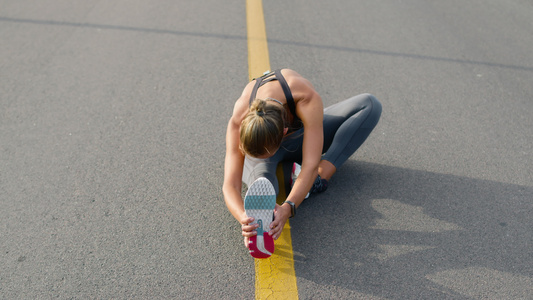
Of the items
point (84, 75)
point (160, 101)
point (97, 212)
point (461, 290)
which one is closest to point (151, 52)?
point (84, 75)

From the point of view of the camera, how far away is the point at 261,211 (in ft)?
8.08

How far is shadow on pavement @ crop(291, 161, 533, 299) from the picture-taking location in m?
2.50

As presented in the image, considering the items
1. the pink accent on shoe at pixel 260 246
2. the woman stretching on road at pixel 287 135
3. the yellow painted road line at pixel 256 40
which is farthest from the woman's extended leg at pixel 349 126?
the yellow painted road line at pixel 256 40

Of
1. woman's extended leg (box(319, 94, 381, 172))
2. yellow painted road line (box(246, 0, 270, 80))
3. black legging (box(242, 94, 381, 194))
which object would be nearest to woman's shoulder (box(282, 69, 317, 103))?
black legging (box(242, 94, 381, 194))

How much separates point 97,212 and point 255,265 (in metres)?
1.07

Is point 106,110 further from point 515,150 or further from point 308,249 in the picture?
point 515,150

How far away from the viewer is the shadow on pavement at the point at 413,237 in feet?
8.20

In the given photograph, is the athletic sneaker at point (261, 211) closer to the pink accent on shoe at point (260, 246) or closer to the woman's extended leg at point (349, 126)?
the pink accent on shoe at point (260, 246)

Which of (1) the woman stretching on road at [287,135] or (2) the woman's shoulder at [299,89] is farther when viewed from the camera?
(2) the woman's shoulder at [299,89]

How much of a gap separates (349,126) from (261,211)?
1019 mm

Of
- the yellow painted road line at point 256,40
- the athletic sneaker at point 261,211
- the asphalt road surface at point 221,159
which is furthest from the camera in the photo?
the yellow painted road line at point 256,40

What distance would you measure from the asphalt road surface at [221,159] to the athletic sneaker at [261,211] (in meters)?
0.17

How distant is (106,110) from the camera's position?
399 cm

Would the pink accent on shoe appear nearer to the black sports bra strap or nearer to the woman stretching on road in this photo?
the woman stretching on road
